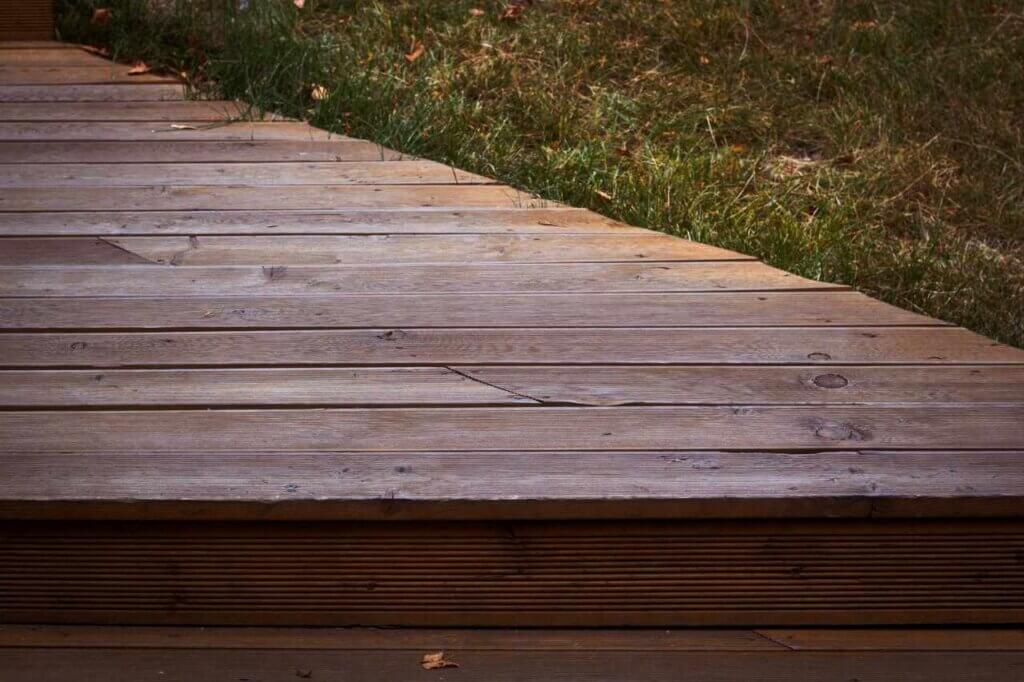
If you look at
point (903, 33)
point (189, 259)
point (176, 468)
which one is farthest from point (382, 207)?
point (903, 33)

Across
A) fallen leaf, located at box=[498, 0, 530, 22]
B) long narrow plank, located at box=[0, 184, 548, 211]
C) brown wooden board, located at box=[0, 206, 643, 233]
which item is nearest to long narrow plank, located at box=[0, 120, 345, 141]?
long narrow plank, located at box=[0, 184, 548, 211]

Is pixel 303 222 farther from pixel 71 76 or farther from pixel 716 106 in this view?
pixel 716 106

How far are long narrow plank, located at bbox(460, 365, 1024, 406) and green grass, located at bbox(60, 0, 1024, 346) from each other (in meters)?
1.05

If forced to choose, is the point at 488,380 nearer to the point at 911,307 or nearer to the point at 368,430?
the point at 368,430

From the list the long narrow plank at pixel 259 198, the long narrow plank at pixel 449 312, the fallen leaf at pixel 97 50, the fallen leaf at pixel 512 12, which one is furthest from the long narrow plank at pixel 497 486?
the fallen leaf at pixel 512 12

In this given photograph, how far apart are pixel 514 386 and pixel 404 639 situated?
55 centimetres

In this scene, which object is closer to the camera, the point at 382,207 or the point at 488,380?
the point at 488,380

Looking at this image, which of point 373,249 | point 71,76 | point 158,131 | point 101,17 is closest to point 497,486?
point 373,249

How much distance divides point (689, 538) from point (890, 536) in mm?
317

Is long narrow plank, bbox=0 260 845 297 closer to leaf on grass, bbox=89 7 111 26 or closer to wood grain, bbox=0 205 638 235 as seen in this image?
wood grain, bbox=0 205 638 235

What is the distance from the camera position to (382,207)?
3.03 metres

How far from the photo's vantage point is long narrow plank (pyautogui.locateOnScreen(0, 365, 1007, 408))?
205 cm

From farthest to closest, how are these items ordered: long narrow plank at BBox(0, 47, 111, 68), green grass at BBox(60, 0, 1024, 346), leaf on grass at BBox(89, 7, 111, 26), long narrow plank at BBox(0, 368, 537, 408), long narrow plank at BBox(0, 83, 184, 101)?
leaf on grass at BBox(89, 7, 111, 26)
long narrow plank at BBox(0, 47, 111, 68)
long narrow plank at BBox(0, 83, 184, 101)
green grass at BBox(60, 0, 1024, 346)
long narrow plank at BBox(0, 368, 537, 408)

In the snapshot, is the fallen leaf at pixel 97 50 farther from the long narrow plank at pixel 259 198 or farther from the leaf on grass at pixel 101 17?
the long narrow plank at pixel 259 198
